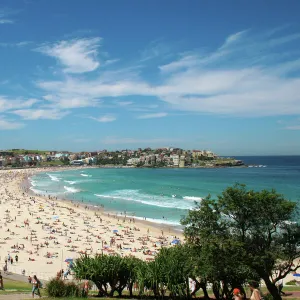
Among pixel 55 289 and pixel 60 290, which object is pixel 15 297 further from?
pixel 60 290

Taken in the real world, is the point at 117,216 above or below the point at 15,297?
below

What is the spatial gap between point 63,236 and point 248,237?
2382cm

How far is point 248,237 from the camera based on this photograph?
11.6 metres

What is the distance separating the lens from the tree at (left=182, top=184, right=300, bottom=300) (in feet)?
35.4

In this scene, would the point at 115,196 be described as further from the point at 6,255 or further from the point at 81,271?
the point at 81,271

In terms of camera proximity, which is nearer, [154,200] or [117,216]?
[117,216]

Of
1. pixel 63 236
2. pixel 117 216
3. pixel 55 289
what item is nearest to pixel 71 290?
pixel 55 289

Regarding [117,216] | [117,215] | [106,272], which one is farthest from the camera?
[117,215]

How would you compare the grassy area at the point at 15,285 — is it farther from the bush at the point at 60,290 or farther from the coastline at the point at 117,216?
the coastline at the point at 117,216

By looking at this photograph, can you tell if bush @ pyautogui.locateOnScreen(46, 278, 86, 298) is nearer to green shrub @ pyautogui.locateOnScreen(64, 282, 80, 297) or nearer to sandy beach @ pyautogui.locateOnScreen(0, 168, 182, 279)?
green shrub @ pyautogui.locateOnScreen(64, 282, 80, 297)

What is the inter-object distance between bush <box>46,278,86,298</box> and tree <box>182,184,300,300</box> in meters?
4.49

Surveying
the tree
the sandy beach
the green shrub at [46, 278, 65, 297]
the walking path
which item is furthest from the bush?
the sandy beach

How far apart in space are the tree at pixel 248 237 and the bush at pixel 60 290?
4.49 m

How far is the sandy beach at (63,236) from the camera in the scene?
24266mm
